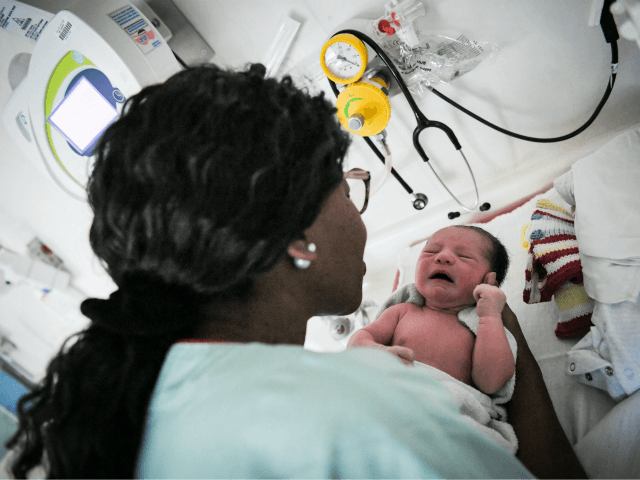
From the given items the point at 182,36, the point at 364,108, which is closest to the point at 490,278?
the point at 364,108

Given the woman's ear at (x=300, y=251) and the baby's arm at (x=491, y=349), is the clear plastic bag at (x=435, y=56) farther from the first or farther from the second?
the woman's ear at (x=300, y=251)

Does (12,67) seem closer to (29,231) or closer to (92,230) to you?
(29,231)

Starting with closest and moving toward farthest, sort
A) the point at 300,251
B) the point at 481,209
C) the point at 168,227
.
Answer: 1. the point at 168,227
2. the point at 300,251
3. the point at 481,209

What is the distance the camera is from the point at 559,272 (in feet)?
3.59

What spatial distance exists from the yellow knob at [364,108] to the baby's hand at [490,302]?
597 millimetres

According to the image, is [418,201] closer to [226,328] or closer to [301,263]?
[301,263]

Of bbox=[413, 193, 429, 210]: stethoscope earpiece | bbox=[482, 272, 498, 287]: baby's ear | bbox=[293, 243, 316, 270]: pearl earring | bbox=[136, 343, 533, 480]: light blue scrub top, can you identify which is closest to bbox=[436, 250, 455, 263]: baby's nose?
bbox=[482, 272, 498, 287]: baby's ear

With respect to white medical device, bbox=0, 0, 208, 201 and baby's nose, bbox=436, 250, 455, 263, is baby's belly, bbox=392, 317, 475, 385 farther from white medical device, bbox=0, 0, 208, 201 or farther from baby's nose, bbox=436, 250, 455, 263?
white medical device, bbox=0, 0, 208, 201

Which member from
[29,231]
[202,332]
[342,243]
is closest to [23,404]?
[202,332]

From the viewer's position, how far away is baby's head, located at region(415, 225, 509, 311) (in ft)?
3.80

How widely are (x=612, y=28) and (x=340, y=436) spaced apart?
120 cm

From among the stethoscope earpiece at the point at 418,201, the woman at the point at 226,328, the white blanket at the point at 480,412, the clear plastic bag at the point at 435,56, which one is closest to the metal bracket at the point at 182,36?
the clear plastic bag at the point at 435,56

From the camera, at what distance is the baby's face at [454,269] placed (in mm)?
1158

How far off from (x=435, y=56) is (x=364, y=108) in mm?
304
